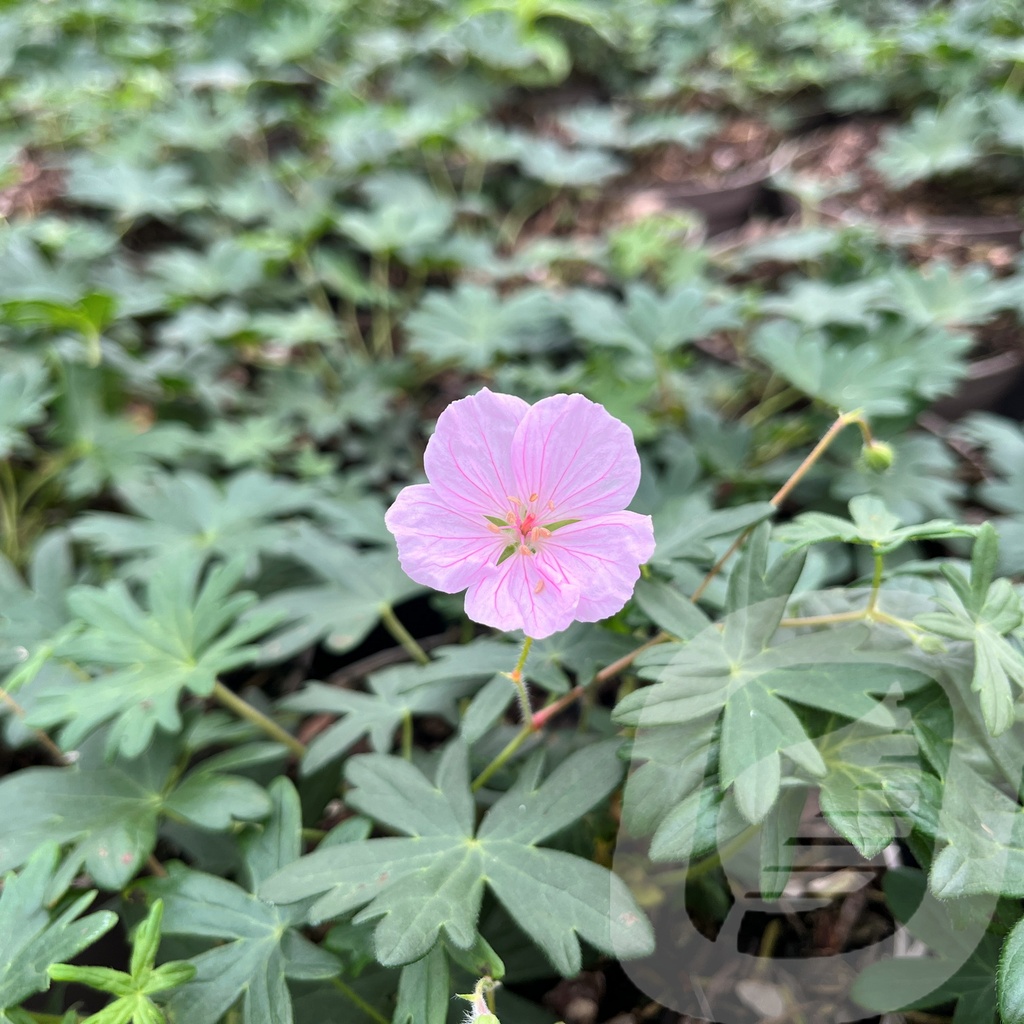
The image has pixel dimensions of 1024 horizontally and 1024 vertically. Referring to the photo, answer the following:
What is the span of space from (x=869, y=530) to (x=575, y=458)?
0.96 ft

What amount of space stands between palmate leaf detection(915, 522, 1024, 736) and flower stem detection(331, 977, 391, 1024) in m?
0.60

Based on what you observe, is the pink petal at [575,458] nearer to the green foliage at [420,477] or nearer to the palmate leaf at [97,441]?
the green foliage at [420,477]

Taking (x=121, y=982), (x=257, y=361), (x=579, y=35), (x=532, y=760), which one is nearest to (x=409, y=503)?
(x=532, y=760)

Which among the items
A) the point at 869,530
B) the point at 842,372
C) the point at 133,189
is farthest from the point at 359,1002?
the point at 133,189

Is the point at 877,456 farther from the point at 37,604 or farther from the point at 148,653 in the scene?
the point at 37,604

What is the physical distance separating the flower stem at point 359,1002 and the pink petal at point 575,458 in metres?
0.50

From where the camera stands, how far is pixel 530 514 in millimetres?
666

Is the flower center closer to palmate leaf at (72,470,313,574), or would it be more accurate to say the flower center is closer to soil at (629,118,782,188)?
palmate leaf at (72,470,313,574)

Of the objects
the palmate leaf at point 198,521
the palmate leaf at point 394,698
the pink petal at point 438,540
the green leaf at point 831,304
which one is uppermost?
the pink petal at point 438,540

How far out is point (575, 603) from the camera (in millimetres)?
570

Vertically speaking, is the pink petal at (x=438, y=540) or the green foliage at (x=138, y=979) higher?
the pink petal at (x=438, y=540)

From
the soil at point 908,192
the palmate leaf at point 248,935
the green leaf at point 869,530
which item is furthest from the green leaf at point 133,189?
the green leaf at point 869,530

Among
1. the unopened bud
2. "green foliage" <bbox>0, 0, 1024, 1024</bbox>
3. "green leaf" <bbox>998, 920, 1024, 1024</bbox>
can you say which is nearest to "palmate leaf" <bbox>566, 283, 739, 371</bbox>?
"green foliage" <bbox>0, 0, 1024, 1024</bbox>

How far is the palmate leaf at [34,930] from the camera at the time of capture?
0.63m
